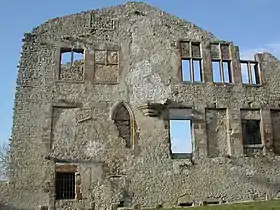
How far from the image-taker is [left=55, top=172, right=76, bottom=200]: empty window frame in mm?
14664

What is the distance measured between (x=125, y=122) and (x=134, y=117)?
18.0 inches

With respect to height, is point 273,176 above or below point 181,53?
below

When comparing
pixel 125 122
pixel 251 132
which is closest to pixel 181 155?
pixel 125 122

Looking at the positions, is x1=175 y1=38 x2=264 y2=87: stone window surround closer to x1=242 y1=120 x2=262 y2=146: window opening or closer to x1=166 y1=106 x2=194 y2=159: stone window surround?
x1=166 y1=106 x2=194 y2=159: stone window surround

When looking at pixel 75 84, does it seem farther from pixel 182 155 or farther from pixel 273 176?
pixel 273 176

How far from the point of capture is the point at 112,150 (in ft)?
50.6

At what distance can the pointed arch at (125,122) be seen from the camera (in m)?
15.7

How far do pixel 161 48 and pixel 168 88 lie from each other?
6.77 feet

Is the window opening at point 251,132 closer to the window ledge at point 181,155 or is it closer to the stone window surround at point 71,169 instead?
the window ledge at point 181,155

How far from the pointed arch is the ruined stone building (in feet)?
0.15

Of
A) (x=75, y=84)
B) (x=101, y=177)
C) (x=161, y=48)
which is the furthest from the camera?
(x=161, y=48)

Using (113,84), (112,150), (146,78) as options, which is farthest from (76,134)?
(146,78)

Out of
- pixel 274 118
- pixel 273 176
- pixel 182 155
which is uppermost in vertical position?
pixel 274 118

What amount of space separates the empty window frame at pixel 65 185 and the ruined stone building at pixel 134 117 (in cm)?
4
